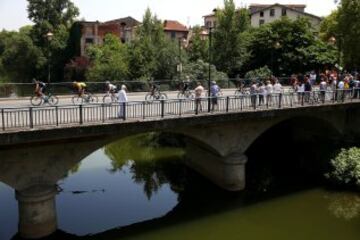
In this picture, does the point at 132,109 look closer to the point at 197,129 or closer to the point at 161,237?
the point at 197,129

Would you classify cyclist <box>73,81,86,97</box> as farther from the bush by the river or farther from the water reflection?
the bush by the river

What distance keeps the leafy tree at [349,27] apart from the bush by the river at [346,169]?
15.2 meters

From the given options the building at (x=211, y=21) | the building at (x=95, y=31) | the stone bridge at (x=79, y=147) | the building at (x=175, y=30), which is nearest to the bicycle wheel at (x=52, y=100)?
the stone bridge at (x=79, y=147)

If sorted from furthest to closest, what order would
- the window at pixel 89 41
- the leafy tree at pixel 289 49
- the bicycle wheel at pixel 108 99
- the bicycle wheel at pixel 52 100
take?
the window at pixel 89 41
the leafy tree at pixel 289 49
the bicycle wheel at pixel 108 99
the bicycle wheel at pixel 52 100

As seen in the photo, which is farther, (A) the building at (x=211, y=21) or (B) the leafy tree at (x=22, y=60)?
(B) the leafy tree at (x=22, y=60)

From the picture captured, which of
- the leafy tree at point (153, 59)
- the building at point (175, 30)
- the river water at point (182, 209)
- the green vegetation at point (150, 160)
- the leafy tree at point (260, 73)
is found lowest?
the river water at point (182, 209)

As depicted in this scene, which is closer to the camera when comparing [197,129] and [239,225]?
[239,225]

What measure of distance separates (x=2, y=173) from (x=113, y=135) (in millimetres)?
4455

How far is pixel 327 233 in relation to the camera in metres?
18.5

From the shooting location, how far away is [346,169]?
915 inches

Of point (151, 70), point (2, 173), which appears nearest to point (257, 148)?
point (151, 70)

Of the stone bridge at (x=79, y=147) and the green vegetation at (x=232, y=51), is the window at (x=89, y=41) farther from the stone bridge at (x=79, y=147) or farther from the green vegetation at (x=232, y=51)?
the stone bridge at (x=79, y=147)

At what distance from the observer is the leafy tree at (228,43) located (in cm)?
4484

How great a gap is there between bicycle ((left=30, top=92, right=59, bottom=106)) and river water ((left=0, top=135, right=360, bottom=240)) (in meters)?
5.04
